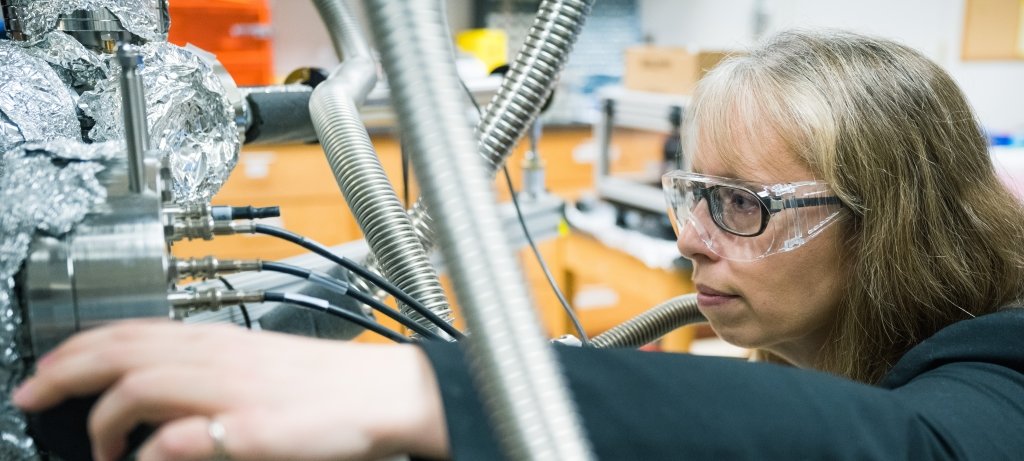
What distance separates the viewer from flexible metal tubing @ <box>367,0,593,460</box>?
1.08 ft

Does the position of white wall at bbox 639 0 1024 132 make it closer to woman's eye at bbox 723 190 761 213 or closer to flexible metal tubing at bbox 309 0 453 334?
woman's eye at bbox 723 190 761 213

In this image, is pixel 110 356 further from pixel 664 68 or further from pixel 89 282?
pixel 664 68

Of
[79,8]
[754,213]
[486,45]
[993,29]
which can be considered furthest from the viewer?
[993,29]

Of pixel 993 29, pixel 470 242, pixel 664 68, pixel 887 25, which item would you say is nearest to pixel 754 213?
pixel 470 242

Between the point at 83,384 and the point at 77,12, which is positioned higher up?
the point at 77,12

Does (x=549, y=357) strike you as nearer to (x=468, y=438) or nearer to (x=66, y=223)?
(x=468, y=438)

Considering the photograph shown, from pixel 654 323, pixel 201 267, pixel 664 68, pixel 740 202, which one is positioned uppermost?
pixel 201 267

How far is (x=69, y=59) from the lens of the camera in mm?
725

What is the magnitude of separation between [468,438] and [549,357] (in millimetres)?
78

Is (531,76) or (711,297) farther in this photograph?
(711,297)

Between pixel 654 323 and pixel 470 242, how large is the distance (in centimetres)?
86

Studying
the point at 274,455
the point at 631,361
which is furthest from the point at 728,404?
the point at 274,455

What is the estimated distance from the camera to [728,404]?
420 millimetres

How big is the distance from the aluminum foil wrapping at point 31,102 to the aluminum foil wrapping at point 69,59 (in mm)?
22
